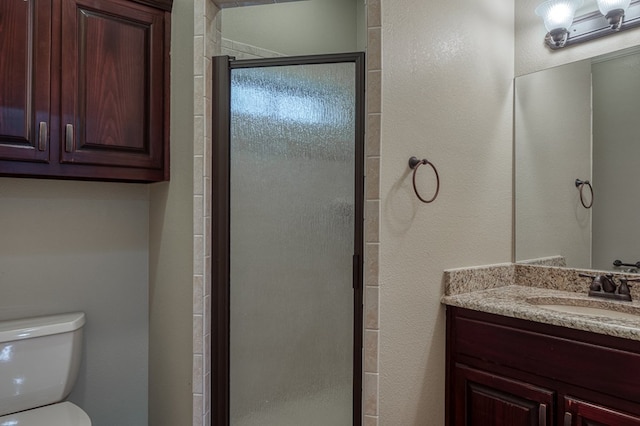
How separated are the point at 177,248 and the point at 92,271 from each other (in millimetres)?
499

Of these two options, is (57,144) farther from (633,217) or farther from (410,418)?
(633,217)

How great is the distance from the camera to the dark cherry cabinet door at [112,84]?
1.51m

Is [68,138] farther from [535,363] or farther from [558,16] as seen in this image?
[558,16]

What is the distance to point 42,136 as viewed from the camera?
145 centimetres

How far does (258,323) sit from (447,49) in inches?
53.9

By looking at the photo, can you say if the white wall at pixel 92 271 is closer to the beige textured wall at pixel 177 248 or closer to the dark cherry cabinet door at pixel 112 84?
the beige textured wall at pixel 177 248

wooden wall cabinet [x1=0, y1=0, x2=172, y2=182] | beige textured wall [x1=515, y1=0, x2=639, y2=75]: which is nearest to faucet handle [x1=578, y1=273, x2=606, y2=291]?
beige textured wall [x1=515, y1=0, x2=639, y2=75]

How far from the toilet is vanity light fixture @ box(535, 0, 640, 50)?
2440mm

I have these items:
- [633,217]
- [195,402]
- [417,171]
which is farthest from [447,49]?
[195,402]

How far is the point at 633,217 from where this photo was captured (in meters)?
1.62

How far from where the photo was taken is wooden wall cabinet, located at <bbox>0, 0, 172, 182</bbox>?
4.62 ft

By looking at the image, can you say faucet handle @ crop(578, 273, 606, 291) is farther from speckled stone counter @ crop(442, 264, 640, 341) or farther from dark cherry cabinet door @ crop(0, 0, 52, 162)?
dark cherry cabinet door @ crop(0, 0, 52, 162)

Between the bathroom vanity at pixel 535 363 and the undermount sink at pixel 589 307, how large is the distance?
1cm

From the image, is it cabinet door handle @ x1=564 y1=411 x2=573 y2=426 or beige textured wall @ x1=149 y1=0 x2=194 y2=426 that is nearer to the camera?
cabinet door handle @ x1=564 y1=411 x2=573 y2=426
